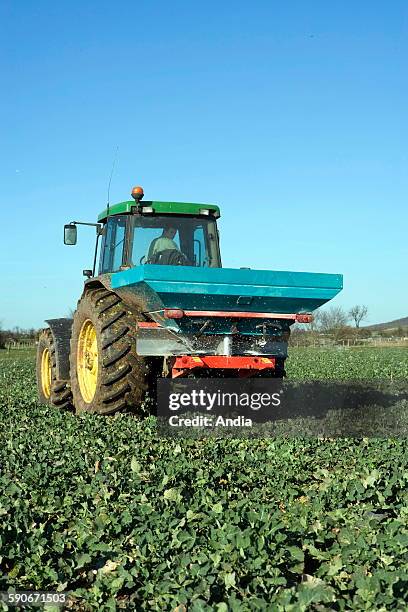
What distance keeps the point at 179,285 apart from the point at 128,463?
1790mm

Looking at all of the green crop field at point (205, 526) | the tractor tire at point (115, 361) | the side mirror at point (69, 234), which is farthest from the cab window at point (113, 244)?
the green crop field at point (205, 526)

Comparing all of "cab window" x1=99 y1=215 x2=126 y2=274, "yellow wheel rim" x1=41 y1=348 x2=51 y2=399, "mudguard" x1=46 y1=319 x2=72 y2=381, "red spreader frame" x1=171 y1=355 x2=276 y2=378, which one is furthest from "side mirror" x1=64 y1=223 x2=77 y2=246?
"red spreader frame" x1=171 y1=355 x2=276 y2=378

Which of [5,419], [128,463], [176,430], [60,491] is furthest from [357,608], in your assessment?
[5,419]

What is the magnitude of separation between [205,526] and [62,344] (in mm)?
5888

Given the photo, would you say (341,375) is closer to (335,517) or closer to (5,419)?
(5,419)

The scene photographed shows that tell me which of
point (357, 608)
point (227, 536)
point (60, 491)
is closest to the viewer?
point (357, 608)

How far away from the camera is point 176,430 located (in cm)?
634

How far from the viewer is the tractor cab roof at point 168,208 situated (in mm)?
8030

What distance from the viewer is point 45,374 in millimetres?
10086

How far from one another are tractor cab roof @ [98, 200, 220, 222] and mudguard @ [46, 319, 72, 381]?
5.74 ft

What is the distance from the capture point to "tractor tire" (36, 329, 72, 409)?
29.8 ft

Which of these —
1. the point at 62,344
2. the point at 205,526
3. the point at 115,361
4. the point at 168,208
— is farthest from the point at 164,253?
the point at 205,526

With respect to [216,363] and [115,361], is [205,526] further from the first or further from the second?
[115,361]

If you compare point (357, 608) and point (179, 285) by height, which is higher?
point (179, 285)
